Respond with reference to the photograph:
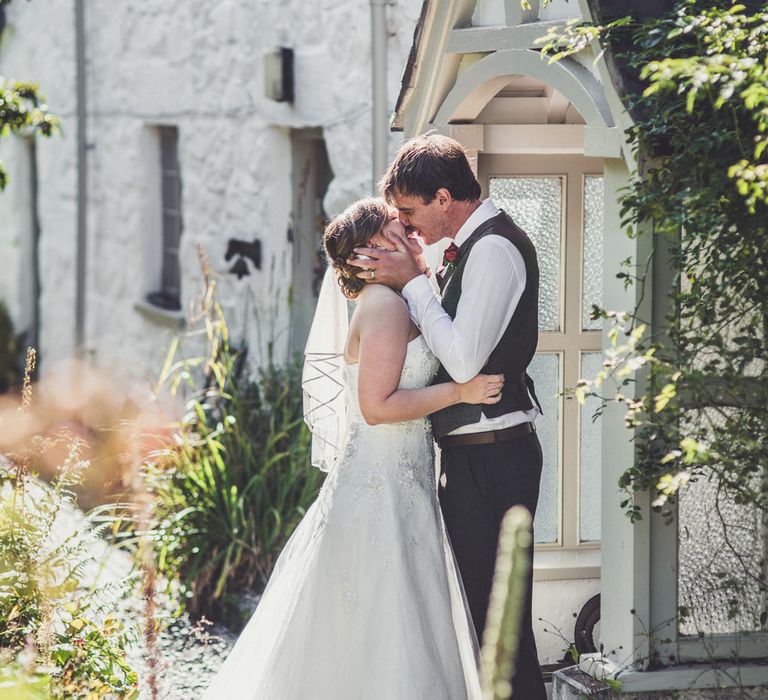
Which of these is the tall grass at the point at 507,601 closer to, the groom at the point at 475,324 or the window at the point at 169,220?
the groom at the point at 475,324

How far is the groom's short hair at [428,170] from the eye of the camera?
4066mm

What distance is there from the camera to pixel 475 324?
3936mm

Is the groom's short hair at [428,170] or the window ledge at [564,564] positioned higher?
the groom's short hair at [428,170]

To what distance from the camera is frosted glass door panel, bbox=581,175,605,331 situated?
5266 millimetres

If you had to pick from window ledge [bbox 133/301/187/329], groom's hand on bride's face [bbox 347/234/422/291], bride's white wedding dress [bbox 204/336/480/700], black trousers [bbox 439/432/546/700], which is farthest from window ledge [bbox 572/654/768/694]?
window ledge [bbox 133/301/187/329]

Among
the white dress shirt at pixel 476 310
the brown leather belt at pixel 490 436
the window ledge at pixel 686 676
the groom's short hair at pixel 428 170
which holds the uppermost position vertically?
the groom's short hair at pixel 428 170

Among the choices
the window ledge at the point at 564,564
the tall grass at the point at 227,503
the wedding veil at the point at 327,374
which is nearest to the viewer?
the wedding veil at the point at 327,374

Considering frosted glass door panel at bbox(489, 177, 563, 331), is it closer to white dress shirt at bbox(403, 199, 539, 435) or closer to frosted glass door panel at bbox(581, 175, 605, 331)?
frosted glass door panel at bbox(581, 175, 605, 331)

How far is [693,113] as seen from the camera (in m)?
3.56

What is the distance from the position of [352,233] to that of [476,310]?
483mm

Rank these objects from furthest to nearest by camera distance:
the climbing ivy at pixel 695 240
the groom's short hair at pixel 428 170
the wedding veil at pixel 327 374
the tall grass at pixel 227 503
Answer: the tall grass at pixel 227 503 → the wedding veil at pixel 327 374 → the groom's short hair at pixel 428 170 → the climbing ivy at pixel 695 240

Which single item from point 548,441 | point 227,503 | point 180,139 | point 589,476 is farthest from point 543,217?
point 180,139

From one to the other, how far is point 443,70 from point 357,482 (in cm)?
153

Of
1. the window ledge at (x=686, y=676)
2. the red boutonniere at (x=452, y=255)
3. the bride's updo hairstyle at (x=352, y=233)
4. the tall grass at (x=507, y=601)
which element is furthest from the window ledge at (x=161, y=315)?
the window ledge at (x=686, y=676)
